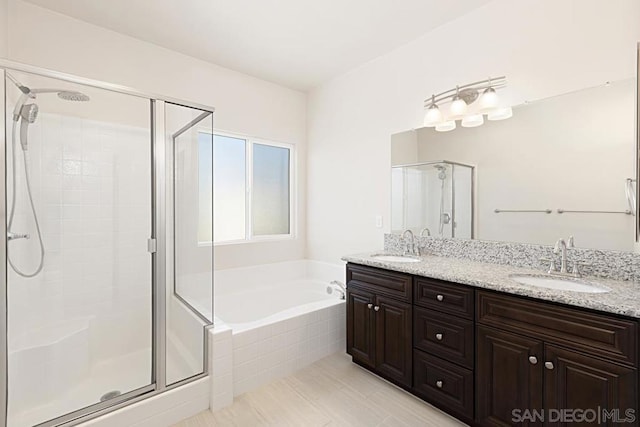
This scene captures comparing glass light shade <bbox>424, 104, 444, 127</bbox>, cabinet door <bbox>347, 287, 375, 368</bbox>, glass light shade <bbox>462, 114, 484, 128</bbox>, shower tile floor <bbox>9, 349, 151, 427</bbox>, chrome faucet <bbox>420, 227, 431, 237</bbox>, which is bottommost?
shower tile floor <bbox>9, 349, 151, 427</bbox>

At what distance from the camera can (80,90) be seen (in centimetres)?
186

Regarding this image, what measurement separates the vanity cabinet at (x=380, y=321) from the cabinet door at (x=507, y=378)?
46 centimetres

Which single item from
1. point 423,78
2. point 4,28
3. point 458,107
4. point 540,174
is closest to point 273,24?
point 423,78

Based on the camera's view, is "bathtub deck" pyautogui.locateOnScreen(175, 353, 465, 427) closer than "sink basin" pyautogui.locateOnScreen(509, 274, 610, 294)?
No

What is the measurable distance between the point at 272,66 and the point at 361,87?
0.95 metres

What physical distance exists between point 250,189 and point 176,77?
1.31 meters

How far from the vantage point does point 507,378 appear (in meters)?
1.50

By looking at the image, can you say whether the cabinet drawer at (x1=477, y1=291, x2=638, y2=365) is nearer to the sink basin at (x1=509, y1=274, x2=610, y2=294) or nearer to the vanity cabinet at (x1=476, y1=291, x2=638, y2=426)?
the vanity cabinet at (x1=476, y1=291, x2=638, y2=426)

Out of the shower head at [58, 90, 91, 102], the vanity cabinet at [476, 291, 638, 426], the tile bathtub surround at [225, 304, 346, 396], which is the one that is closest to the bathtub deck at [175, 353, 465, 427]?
the tile bathtub surround at [225, 304, 346, 396]

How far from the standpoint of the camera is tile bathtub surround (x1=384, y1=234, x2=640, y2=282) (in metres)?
1.61

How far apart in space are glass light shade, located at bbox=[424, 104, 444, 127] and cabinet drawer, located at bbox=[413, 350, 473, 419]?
1.73 meters

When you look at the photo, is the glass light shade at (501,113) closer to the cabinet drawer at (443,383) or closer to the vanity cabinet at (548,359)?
the vanity cabinet at (548,359)

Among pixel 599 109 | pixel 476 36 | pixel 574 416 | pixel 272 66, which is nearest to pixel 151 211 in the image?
pixel 272 66

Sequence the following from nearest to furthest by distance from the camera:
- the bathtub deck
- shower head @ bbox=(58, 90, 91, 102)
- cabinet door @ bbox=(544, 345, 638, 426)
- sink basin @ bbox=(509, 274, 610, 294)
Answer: cabinet door @ bbox=(544, 345, 638, 426) → sink basin @ bbox=(509, 274, 610, 294) → the bathtub deck → shower head @ bbox=(58, 90, 91, 102)
